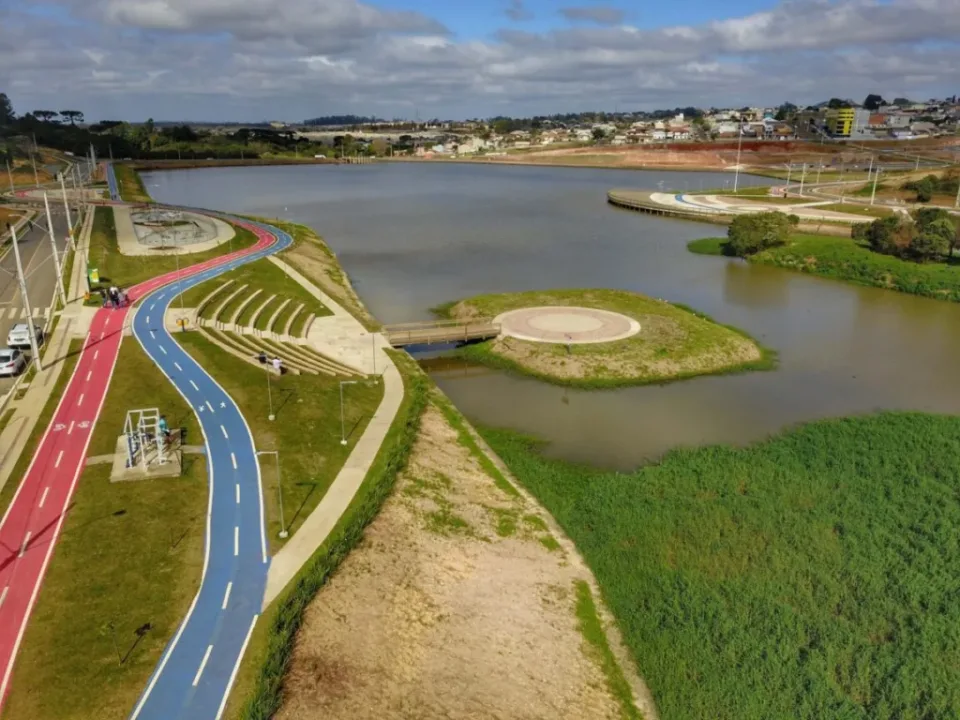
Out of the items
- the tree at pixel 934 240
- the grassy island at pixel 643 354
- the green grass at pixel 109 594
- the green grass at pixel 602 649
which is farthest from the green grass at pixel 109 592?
the tree at pixel 934 240

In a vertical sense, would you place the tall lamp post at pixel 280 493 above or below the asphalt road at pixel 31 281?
below

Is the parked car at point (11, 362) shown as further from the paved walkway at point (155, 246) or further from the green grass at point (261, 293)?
the paved walkway at point (155, 246)

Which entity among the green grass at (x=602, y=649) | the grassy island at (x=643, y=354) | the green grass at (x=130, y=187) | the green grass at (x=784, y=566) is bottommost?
the green grass at (x=602, y=649)

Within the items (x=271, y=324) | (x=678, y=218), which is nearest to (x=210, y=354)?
(x=271, y=324)

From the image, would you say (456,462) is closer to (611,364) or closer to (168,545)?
(168,545)

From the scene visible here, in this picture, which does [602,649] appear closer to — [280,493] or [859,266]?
[280,493]
